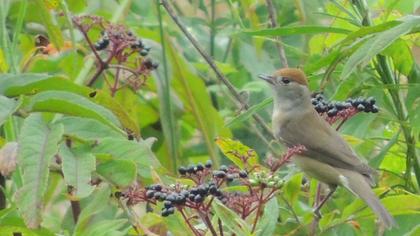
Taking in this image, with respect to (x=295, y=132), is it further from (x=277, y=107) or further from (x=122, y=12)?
(x=122, y=12)

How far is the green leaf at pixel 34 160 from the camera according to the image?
8.57 ft

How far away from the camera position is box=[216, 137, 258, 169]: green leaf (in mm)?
3035

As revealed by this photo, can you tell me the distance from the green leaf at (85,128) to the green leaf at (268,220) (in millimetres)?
423

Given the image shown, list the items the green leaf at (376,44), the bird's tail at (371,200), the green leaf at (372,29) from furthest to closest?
the bird's tail at (371,200) < the green leaf at (372,29) < the green leaf at (376,44)

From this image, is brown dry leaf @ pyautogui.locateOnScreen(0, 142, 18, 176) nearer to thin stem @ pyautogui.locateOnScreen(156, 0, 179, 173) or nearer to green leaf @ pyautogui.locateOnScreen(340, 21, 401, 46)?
green leaf @ pyautogui.locateOnScreen(340, 21, 401, 46)

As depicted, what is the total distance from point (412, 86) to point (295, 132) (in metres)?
0.86

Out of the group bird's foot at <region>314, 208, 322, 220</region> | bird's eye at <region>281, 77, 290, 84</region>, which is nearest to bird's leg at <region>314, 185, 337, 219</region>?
bird's foot at <region>314, 208, 322, 220</region>

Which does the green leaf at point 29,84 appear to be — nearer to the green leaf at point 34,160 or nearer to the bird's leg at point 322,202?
the green leaf at point 34,160

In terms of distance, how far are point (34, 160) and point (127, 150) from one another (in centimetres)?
29

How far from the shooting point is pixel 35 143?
2.77 meters

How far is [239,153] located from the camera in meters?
3.09

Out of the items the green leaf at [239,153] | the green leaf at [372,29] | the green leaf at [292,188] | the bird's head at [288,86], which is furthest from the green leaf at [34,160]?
the bird's head at [288,86]

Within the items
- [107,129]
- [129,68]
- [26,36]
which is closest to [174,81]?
[129,68]

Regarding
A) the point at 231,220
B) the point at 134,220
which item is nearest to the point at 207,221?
the point at 231,220
